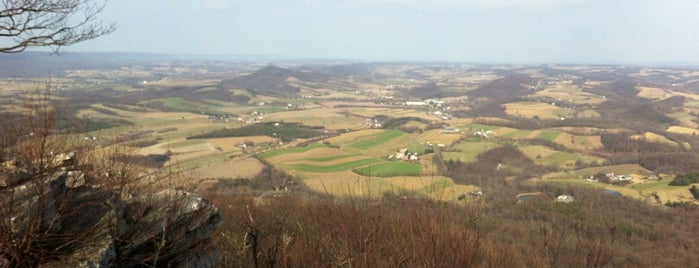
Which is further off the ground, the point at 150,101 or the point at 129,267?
the point at 129,267

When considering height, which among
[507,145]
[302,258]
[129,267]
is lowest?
[507,145]

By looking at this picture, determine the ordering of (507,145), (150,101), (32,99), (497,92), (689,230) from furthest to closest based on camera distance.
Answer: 1. (497,92)
2. (150,101)
3. (507,145)
4. (689,230)
5. (32,99)

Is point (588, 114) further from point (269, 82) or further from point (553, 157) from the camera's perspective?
point (269, 82)

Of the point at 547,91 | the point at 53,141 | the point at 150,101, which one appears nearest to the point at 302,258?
the point at 53,141

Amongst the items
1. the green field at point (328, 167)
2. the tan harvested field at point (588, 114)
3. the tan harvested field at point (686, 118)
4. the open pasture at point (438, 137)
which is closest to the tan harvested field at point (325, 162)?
the green field at point (328, 167)

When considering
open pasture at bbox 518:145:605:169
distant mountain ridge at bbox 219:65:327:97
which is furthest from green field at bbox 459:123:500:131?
distant mountain ridge at bbox 219:65:327:97

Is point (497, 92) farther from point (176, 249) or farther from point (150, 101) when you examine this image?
point (176, 249)

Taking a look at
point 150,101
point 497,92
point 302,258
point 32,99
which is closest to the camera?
point 32,99

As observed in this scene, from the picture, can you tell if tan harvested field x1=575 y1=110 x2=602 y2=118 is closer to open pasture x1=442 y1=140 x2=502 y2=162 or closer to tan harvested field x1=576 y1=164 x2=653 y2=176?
open pasture x1=442 y1=140 x2=502 y2=162
